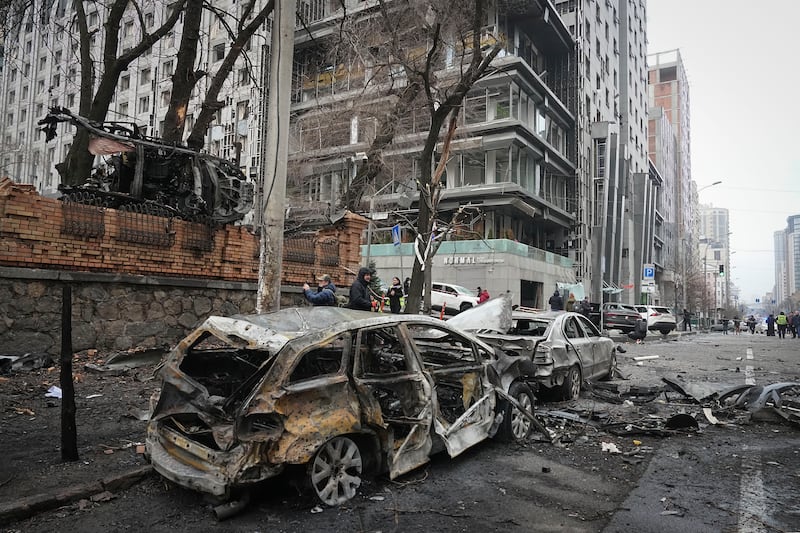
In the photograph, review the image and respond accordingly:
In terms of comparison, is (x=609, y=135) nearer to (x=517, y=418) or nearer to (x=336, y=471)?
(x=517, y=418)

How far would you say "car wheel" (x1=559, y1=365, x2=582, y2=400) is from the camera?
8.18 metres

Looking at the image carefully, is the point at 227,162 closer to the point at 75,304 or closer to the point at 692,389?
the point at 75,304

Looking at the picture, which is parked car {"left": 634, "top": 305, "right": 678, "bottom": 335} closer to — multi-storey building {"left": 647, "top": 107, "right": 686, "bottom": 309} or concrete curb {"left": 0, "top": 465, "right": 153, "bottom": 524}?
concrete curb {"left": 0, "top": 465, "right": 153, "bottom": 524}

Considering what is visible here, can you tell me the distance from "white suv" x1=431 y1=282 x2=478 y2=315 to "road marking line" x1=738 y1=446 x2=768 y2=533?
17.1 metres

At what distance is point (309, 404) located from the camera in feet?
12.7

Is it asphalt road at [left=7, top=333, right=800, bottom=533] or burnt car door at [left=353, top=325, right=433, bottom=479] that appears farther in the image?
burnt car door at [left=353, top=325, right=433, bottom=479]

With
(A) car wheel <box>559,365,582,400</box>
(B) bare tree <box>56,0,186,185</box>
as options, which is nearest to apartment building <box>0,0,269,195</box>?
(B) bare tree <box>56,0,186,185</box>

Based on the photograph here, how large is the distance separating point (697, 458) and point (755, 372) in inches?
350

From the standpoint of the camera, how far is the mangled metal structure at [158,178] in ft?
32.6

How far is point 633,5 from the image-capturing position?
61.6 metres

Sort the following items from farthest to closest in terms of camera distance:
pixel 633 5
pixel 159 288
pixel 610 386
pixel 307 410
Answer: pixel 633 5 → pixel 159 288 → pixel 610 386 → pixel 307 410

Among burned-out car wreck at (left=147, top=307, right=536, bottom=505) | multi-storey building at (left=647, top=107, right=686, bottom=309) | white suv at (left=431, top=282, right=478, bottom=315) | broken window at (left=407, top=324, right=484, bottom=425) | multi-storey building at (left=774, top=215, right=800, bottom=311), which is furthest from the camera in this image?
multi-storey building at (left=774, top=215, right=800, bottom=311)

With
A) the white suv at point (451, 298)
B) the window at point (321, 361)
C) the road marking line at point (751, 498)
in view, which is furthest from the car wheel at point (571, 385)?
the white suv at point (451, 298)

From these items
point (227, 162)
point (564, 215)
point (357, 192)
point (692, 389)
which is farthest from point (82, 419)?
point (564, 215)
